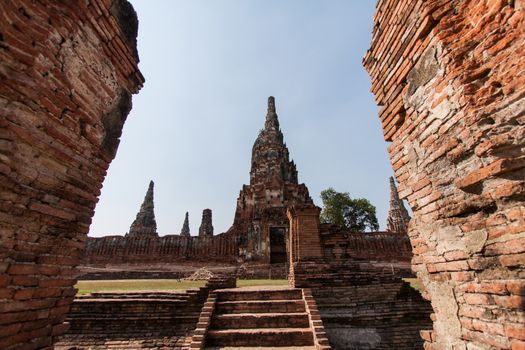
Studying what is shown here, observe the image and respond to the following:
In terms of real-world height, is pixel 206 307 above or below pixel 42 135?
below

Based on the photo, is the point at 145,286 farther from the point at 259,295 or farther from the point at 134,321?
the point at 259,295

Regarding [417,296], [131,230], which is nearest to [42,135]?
[417,296]

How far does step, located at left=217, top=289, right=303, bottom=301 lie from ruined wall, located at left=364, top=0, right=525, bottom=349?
11.3 feet

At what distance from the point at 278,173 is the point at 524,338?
25.6m

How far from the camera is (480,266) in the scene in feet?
7.11

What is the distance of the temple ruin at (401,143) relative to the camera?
2062mm

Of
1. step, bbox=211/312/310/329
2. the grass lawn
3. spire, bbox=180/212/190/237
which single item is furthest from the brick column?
spire, bbox=180/212/190/237

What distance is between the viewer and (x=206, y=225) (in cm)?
3250

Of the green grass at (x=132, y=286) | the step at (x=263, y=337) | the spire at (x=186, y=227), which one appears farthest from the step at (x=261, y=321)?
the spire at (x=186, y=227)

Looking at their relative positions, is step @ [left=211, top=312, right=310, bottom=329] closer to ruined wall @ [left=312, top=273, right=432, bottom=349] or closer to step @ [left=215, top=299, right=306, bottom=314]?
step @ [left=215, top=299, right=306, bottom=314]

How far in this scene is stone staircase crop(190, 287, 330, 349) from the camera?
4.53 m

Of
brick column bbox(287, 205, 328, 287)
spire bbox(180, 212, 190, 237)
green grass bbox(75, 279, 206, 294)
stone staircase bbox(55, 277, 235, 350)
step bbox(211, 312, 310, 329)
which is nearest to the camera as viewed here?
step bbox(211, 312, 310, 329)

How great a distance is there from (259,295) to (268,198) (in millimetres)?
18944

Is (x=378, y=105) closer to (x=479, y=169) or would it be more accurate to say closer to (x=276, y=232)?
(x=479, y=169)
